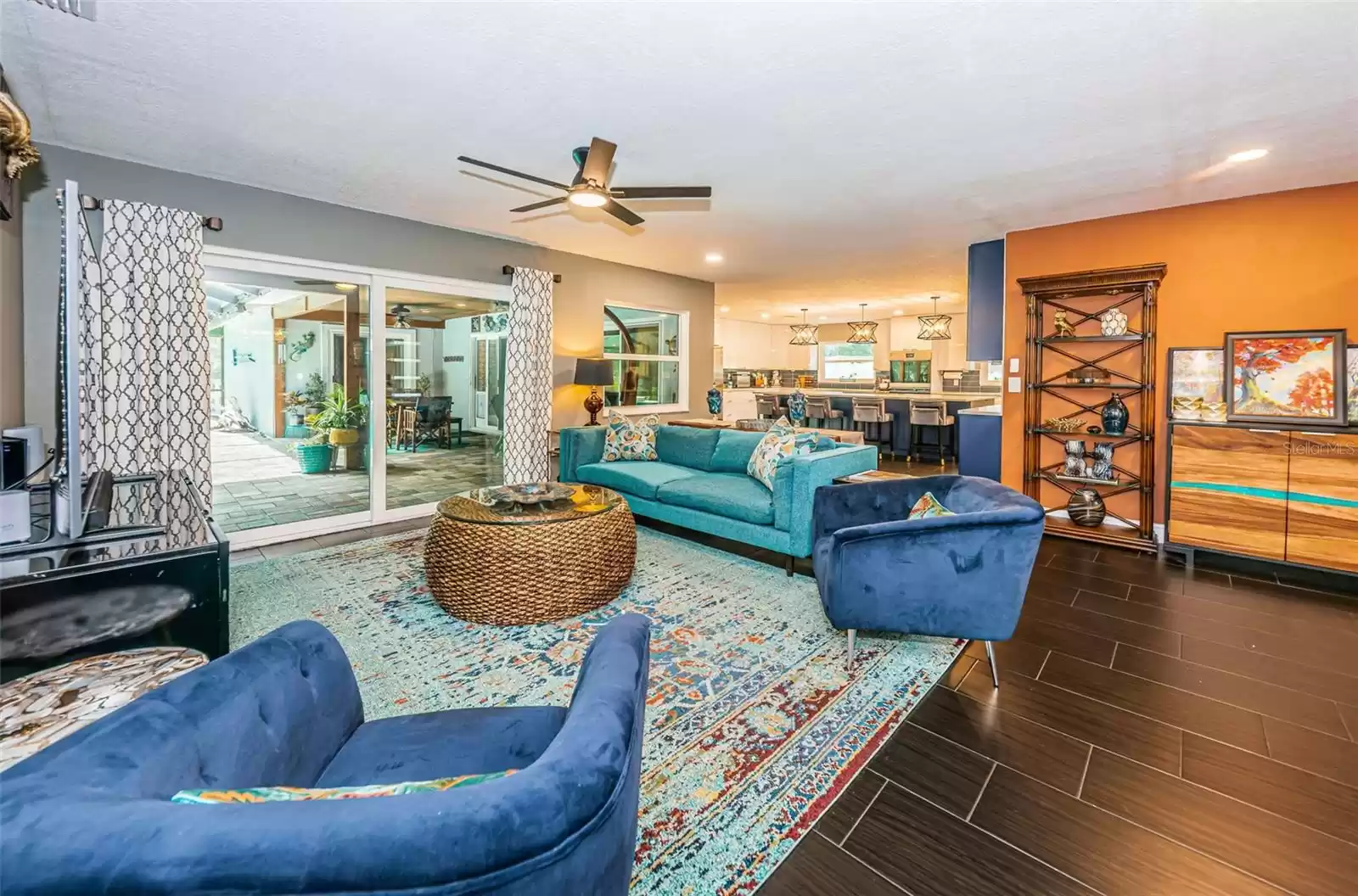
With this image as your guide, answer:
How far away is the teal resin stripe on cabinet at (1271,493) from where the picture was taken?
3.52 m

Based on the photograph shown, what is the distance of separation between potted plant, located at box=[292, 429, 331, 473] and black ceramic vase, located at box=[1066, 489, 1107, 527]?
6.03 metres

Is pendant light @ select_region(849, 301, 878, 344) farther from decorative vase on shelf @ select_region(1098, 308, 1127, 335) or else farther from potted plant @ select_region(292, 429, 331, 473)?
potted plant @ select_region(292, 429, 331, 473)

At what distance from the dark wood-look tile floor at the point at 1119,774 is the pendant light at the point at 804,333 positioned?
9.49 metres

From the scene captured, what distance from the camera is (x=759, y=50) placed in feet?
7.81

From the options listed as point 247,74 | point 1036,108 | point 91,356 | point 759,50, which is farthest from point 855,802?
point 91,356

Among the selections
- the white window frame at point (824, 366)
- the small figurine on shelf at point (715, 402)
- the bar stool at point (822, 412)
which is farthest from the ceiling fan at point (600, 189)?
the white window frame at point (824, 366)

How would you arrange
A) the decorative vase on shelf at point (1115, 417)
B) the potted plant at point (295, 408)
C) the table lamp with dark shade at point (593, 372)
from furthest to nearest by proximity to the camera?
the table lamp with dark shade at point (593, 372)
the potted plant at point (295, 408)
the decorative vase on shelf at point (1115, 417)

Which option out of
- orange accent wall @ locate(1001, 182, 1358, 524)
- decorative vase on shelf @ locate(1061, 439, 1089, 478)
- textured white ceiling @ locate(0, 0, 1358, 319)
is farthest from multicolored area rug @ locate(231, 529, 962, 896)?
orange accent wall @ locate(1001, 182, 1358, 524)

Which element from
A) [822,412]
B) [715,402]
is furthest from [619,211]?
[822,412]

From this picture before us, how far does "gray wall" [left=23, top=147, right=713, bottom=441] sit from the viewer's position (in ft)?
11.4

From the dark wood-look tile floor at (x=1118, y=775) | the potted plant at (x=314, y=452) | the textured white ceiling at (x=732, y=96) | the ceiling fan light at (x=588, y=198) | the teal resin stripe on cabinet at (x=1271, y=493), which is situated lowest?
the dark wood-look tile floor at (x=1118, y=775)

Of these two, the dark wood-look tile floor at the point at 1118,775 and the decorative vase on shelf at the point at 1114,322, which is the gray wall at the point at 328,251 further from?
the decorative vase on shelf at the point at 1114,322

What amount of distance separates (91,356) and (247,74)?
210 cm

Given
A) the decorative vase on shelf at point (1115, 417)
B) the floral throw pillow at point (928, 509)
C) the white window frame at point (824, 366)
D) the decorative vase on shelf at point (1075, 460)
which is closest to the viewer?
the floral throw pillow at point (928, 509)
